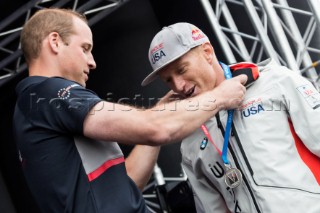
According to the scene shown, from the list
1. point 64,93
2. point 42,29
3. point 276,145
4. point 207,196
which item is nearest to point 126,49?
point 207,196

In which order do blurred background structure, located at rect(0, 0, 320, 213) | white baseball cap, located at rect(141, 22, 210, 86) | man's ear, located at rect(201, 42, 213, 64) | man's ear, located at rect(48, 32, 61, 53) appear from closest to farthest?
man's ear, located at rect(48, 32, 61, 53) → white baseball cap, located at rect(141, 22, 210, 86) → man's ear, located at rect(201, 42, 213, 64) → blurred background structure, located at rect(0, 0, 320, 213)

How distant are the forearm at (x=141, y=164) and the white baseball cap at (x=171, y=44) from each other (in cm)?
37

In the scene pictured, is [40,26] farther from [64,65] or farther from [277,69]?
[277,69]

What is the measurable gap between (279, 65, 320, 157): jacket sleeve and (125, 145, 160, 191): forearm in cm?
67

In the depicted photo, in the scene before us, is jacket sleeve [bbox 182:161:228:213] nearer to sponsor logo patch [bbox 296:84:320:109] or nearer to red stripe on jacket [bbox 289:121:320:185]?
red stripe on jacket [bbox 289:121:320:185]

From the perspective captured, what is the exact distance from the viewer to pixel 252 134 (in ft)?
6.48

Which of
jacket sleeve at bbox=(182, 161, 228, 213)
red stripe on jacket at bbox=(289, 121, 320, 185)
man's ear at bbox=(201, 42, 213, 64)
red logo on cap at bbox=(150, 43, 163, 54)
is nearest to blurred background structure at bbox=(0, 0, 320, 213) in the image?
jacket sleeve at bbox=(182, 161, 228, 213)

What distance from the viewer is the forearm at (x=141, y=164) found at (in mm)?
2217

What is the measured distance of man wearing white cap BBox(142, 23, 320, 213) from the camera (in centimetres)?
189

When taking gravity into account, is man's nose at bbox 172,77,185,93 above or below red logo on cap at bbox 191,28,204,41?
below

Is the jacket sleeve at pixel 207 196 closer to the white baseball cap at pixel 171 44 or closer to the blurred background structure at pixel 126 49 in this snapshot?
the white baseball cap at pixel 171 44

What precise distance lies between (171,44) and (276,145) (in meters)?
0.62

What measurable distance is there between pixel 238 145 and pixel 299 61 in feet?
7.31

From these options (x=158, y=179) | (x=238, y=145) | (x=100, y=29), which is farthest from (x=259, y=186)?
→ (x=100, y=29)
